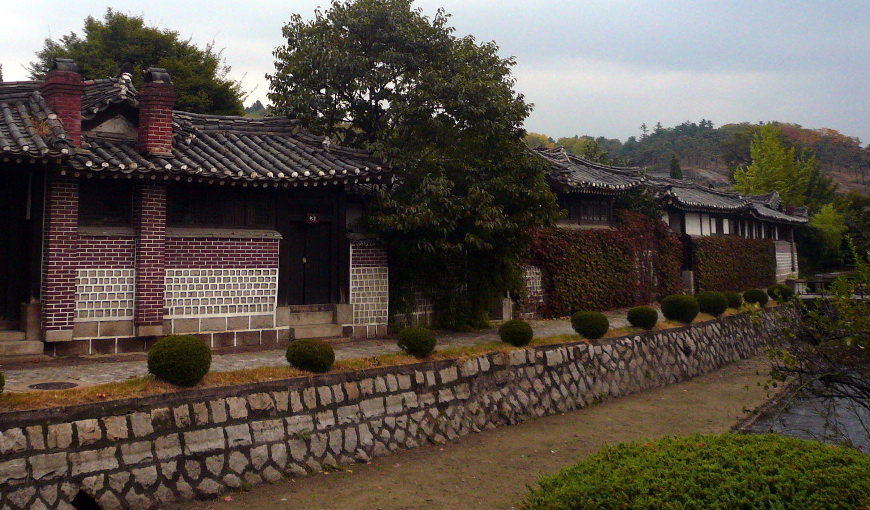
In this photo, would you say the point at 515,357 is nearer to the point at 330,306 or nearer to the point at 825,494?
the point at 330,306

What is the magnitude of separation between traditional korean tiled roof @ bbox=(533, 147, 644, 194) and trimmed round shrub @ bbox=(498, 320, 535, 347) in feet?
25.4

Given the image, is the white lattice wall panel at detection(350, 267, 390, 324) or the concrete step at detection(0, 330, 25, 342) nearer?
the concrete step at detection(0, 330, 25, 342)

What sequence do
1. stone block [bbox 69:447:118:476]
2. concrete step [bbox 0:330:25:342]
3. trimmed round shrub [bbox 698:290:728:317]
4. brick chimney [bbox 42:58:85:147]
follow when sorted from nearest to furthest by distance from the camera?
stone block [bbox 69:447:118:476] < concrete step [bbox 0:330:25:342] < brick chimney [bbox 42:58:85:147] < trimmed round shrub [bbox 698:290:728:317]

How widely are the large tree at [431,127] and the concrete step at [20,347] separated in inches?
286

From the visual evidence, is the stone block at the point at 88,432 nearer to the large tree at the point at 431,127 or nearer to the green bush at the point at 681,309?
the large tree at the point at 431,127

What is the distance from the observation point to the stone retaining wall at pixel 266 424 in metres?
8.13

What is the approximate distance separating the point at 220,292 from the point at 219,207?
182 centimetres

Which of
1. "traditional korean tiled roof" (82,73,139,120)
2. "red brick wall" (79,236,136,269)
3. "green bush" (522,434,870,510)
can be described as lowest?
"green bush" (522,434,870,510)

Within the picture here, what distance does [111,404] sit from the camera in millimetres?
8750

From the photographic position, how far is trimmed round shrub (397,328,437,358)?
1288 cm

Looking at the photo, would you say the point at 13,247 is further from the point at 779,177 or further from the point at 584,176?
the point at 779,177

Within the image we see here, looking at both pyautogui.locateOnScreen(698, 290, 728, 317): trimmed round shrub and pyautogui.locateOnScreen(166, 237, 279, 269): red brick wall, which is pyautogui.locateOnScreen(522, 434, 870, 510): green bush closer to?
pyautogui.locateOnScreen(166, 237, 279, 269): red brick wall

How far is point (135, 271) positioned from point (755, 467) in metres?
11.6

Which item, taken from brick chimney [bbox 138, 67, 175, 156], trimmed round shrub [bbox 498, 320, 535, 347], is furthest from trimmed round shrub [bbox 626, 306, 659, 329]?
brick chimney [bbox 138, 67, 175, 156]
